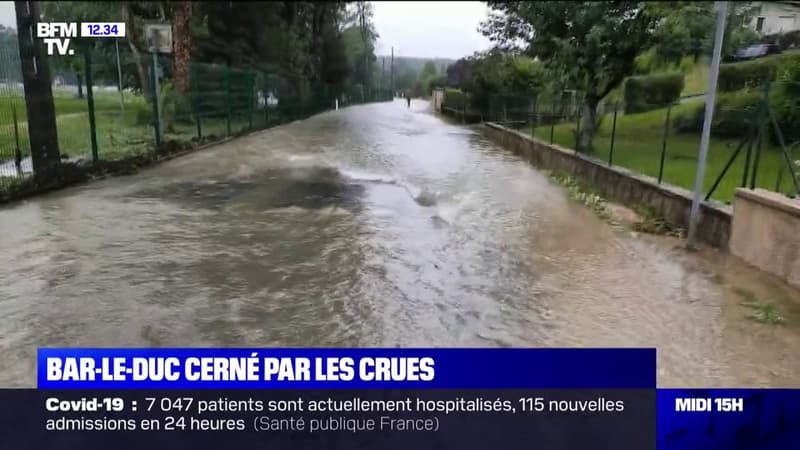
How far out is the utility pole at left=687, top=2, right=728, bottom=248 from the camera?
5.20 metres

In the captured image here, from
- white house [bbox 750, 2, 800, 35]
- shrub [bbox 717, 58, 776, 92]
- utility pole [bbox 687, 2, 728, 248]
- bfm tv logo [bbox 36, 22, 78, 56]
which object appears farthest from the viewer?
bfm tv logo [bbox 36, 22, 78, 56]

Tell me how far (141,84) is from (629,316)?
11.4 m

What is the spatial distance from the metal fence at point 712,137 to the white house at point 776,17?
0.53 meters

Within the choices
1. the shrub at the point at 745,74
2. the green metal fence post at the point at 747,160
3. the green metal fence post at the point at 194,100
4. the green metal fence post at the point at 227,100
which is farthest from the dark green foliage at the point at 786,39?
the green metal fence post at the point at 227,100

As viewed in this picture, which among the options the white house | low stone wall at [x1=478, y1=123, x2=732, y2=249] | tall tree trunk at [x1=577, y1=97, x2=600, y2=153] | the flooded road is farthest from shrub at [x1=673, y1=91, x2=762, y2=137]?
tall tree trunk at [x1=577, y1=97, x2=600, y2=153]

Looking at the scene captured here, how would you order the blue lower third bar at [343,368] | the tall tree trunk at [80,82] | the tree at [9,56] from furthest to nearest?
1. the tall tree trunk at [80,82]
2. the tree at [9,56]
3. the blue lower third bar at [343,368]

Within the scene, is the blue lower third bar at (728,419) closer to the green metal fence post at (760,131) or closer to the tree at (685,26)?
the green metal fence post at (760,131)

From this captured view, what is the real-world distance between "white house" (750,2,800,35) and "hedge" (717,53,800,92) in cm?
32

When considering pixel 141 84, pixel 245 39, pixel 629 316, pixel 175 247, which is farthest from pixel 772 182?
pixel 245 39

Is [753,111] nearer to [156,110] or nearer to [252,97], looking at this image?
[156,110]

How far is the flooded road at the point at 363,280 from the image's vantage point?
3.84m

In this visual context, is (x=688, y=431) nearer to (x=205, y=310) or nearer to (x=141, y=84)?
(x=205, y=310)

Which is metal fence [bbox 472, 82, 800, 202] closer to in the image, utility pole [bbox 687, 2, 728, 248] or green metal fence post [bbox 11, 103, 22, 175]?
utility pole [bbox 687, 2, 728, 248]

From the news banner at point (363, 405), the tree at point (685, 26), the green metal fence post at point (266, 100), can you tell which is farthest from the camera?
the green metal fence post at point (266, 100)
